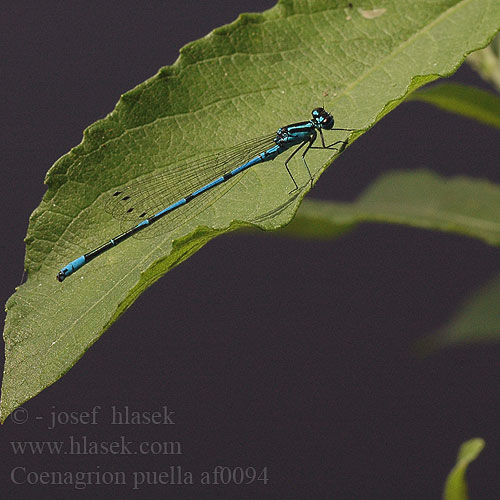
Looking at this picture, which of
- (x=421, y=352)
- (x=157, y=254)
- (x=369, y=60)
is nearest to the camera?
(x=157, y=254)

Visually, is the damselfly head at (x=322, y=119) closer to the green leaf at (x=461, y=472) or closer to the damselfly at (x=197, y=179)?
the damselfly at (x=197, y=179)

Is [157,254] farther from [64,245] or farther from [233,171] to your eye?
[233,171]

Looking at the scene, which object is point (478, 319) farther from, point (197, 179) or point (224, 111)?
point (224, 111)

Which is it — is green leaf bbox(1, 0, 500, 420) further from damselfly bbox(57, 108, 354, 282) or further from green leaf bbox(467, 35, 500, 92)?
green leaf bbox(467, 35, 500, 92)

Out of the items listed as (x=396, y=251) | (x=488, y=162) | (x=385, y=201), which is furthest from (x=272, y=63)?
(x=488, y=162)

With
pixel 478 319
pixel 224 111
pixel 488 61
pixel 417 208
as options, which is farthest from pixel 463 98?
pixel 478 319

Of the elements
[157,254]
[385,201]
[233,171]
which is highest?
[385,201]

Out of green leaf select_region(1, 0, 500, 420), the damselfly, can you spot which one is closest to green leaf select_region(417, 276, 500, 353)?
the damselfly
